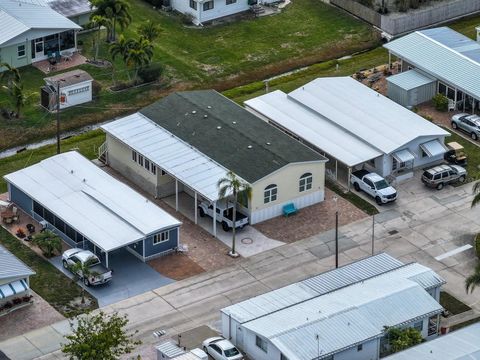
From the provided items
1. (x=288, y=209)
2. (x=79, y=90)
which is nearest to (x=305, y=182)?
(x=288, y=209)

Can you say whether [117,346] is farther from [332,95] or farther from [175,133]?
[332,95]

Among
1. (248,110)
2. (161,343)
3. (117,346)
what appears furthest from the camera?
(248,110)

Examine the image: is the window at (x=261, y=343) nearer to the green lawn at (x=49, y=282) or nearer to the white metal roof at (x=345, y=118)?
the green lawn at (x=49, y=282)

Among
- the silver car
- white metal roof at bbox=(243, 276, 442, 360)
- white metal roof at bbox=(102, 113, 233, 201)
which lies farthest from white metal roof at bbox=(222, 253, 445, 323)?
the silver car

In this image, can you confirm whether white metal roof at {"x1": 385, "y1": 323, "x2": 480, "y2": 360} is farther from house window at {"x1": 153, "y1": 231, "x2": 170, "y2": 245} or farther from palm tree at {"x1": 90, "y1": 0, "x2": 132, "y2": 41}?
palm tree at {"x1": 90, "y1": 0, "x2": 132, "y2": 41}

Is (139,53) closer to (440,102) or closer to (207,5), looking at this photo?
(207,5)

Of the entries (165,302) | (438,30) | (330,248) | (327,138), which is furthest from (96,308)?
(438,30)

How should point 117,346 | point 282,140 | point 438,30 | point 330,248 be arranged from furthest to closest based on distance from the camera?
1. point 438,30
2. point 282,140
3. point 330,248
4. point 117,346
